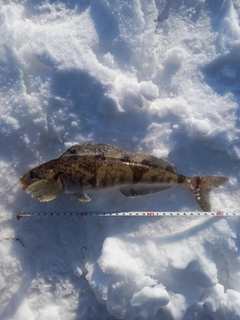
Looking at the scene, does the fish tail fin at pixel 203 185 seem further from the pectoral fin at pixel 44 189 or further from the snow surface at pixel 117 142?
the pectoral fin at pixel 44 189

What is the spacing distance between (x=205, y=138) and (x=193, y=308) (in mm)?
2775

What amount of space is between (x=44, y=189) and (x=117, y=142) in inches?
57.9

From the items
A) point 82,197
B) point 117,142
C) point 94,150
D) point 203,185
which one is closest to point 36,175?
point 82,197

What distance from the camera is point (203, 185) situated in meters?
4.85

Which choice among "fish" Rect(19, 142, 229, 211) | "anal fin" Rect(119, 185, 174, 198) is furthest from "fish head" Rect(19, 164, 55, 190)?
"anal fin" Rect(119, 185, 174, 198)

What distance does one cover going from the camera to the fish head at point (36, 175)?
461cm

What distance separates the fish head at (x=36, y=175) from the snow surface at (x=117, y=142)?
0.30 meters

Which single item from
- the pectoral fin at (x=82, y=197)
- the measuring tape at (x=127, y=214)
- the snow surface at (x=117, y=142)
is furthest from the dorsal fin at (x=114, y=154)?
the measuring tape at (x=127, y=214)

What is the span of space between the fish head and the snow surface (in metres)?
0.30

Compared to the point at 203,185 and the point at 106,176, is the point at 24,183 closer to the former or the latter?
the point at 106,176

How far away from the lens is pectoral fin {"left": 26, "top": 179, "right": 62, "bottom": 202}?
4480 millimetres

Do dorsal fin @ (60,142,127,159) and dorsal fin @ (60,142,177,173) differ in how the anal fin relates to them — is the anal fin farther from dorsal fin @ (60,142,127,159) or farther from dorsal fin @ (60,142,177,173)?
dorsal fin @ (60,142,127,159)

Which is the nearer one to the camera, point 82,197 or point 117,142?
point 82,197

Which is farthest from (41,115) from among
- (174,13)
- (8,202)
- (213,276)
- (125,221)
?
(213,276)
